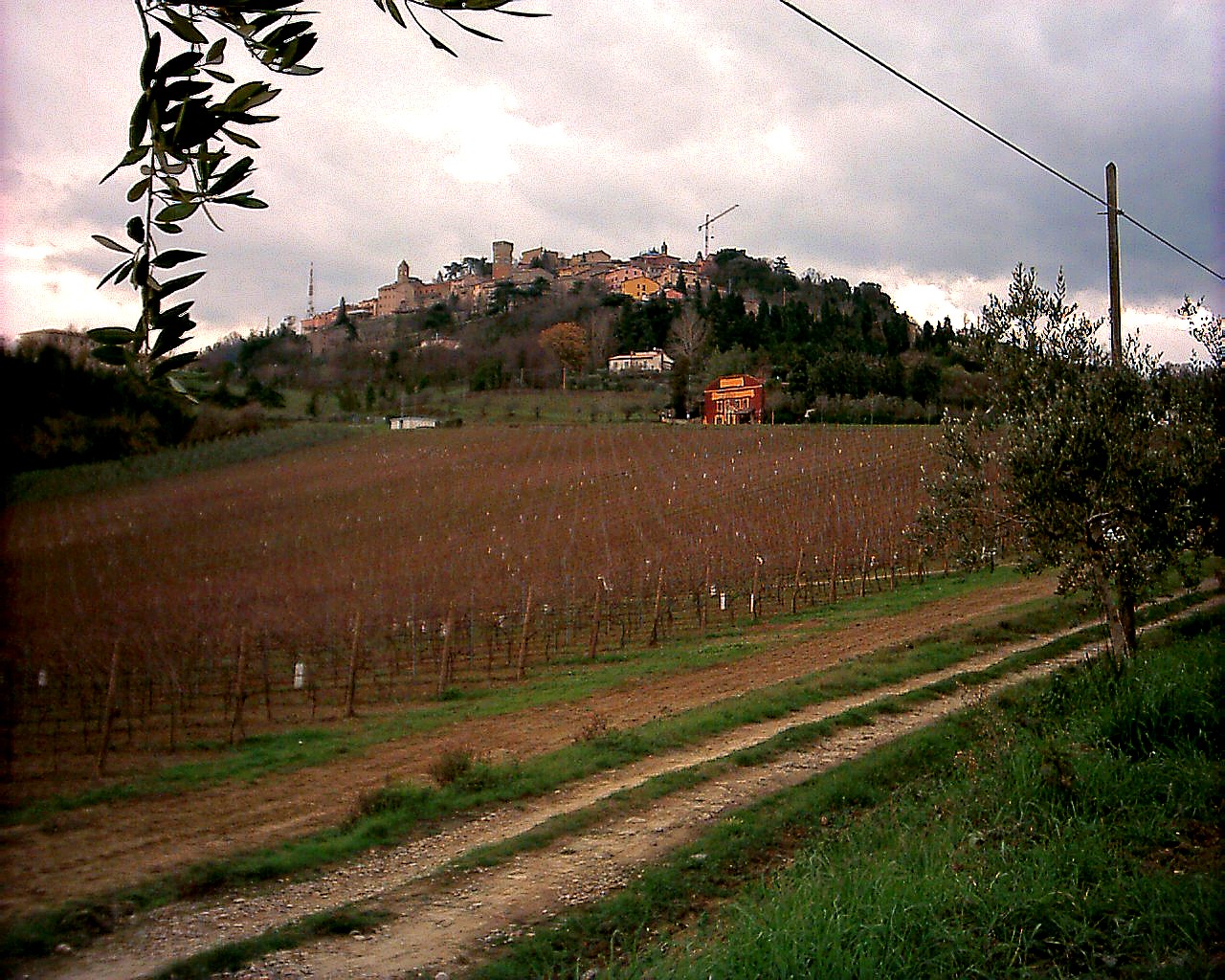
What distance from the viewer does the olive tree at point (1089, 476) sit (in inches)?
436

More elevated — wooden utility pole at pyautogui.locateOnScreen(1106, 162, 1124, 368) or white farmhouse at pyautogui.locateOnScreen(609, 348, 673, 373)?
white farmhouse at pyautogui.locateOnScreen(609, 348, 673, 373)

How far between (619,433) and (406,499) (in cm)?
1960

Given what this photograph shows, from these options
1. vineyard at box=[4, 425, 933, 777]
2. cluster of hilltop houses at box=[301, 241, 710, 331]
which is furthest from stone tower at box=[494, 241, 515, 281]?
vineyard at box=[4, 425, 933, 777]

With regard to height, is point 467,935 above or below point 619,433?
below

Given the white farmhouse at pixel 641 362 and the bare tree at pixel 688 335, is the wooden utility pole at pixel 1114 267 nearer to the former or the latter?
the bare tree at pixel 688 335

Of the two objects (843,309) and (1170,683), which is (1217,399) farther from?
(843,309)

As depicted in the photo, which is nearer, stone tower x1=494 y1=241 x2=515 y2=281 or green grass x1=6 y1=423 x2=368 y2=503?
green grass x1=6 y1=423 x2=368 y2=503

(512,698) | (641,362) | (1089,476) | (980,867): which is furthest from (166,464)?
(641,362)

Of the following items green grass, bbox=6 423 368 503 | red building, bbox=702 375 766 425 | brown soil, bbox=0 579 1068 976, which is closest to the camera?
brown soil, bbox=0 579 1068 976

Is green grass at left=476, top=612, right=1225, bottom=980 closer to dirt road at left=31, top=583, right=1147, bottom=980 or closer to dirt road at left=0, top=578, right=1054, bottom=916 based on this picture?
dirt road at left=31, top=583, right=1147, bottom=980

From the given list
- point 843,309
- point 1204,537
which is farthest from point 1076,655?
point 843,309

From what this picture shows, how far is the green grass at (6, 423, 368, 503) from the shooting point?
39.3ft

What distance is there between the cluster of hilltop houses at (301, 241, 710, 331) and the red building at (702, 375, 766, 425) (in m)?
21.2

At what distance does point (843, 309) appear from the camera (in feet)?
238
